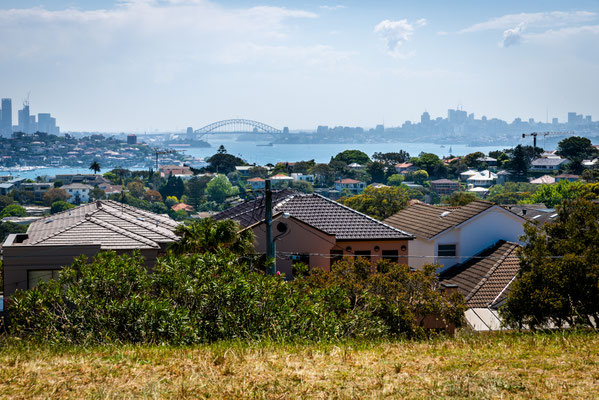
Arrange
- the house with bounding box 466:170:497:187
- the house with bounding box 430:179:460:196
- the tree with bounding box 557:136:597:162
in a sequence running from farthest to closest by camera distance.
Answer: the house with bounding box 466:170:497:187, the tree with bounding box 557:136:597:162, the house with bounding box 430:179:460:196

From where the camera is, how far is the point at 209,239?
21.7 m

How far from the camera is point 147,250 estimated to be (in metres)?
21.8

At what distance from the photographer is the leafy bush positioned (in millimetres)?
11281

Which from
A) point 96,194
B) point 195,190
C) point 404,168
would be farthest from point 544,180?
point 96,194

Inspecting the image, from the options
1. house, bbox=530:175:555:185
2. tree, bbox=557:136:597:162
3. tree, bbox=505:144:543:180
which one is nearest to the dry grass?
house, bbox=530:175:555:185

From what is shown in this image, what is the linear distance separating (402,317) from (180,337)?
6.09m

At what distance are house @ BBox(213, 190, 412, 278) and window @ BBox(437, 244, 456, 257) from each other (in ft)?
14.6

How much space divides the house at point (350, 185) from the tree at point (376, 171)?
31.7 feet

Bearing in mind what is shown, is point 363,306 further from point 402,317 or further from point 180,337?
point 180,337

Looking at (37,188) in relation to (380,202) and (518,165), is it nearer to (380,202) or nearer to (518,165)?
(518,165)

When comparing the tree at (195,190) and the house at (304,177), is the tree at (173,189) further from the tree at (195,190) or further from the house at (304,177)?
the house at (304,177)

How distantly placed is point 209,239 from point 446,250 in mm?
14575

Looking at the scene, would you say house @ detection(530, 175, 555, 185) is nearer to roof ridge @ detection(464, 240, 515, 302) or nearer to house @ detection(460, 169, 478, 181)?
house @ detection(460, 169, 478, 181)

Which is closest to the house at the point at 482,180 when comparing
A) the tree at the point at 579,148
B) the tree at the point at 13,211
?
the tree at the point at 579,148
